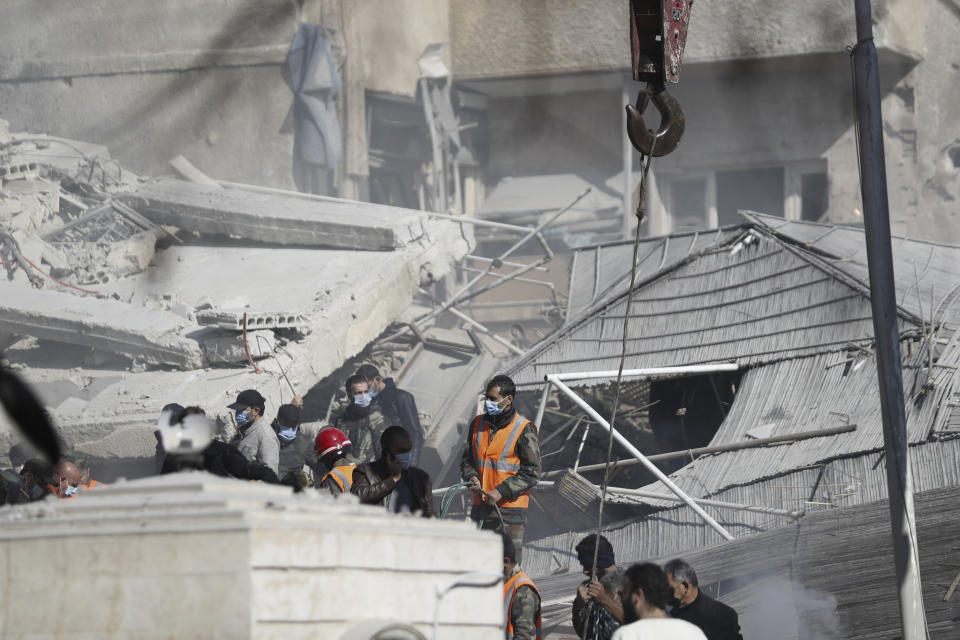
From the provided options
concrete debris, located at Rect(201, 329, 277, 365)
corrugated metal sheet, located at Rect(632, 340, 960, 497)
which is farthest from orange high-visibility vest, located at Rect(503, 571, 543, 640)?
concrete debris, located at Rect(201, 329, 277, 365)

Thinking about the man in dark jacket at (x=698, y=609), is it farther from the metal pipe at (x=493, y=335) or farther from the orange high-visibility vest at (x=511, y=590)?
the metal pipe at (x=493, y=335)

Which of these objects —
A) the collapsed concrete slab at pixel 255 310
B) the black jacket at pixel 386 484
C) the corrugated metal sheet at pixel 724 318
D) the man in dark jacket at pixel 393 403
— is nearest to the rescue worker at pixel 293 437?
the collapsed concrete slab at pixel 255 310

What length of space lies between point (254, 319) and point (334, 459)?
454 cm

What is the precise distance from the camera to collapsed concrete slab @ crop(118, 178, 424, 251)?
41.8ft

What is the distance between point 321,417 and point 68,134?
799 centimetres

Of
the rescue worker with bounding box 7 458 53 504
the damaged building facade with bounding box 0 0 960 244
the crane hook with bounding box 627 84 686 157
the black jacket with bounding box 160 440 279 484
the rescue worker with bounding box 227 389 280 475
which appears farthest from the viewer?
the damaged building facade with bounding box 0 0 960 244

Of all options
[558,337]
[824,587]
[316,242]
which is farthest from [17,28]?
[824,587]

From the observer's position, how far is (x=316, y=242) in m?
13.0

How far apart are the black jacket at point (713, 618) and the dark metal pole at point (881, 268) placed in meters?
0.89

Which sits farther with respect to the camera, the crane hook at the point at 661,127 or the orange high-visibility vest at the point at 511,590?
the crane hook at the point at 661,127

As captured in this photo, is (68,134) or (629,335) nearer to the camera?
(629,335)

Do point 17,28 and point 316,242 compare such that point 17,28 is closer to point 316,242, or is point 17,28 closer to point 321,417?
point 316,242

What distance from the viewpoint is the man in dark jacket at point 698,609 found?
5523mm

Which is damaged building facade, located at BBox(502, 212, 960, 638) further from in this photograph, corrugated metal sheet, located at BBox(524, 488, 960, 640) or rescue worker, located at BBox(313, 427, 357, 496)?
rescue worker, located at BBox(313, 427, 357, 496)
